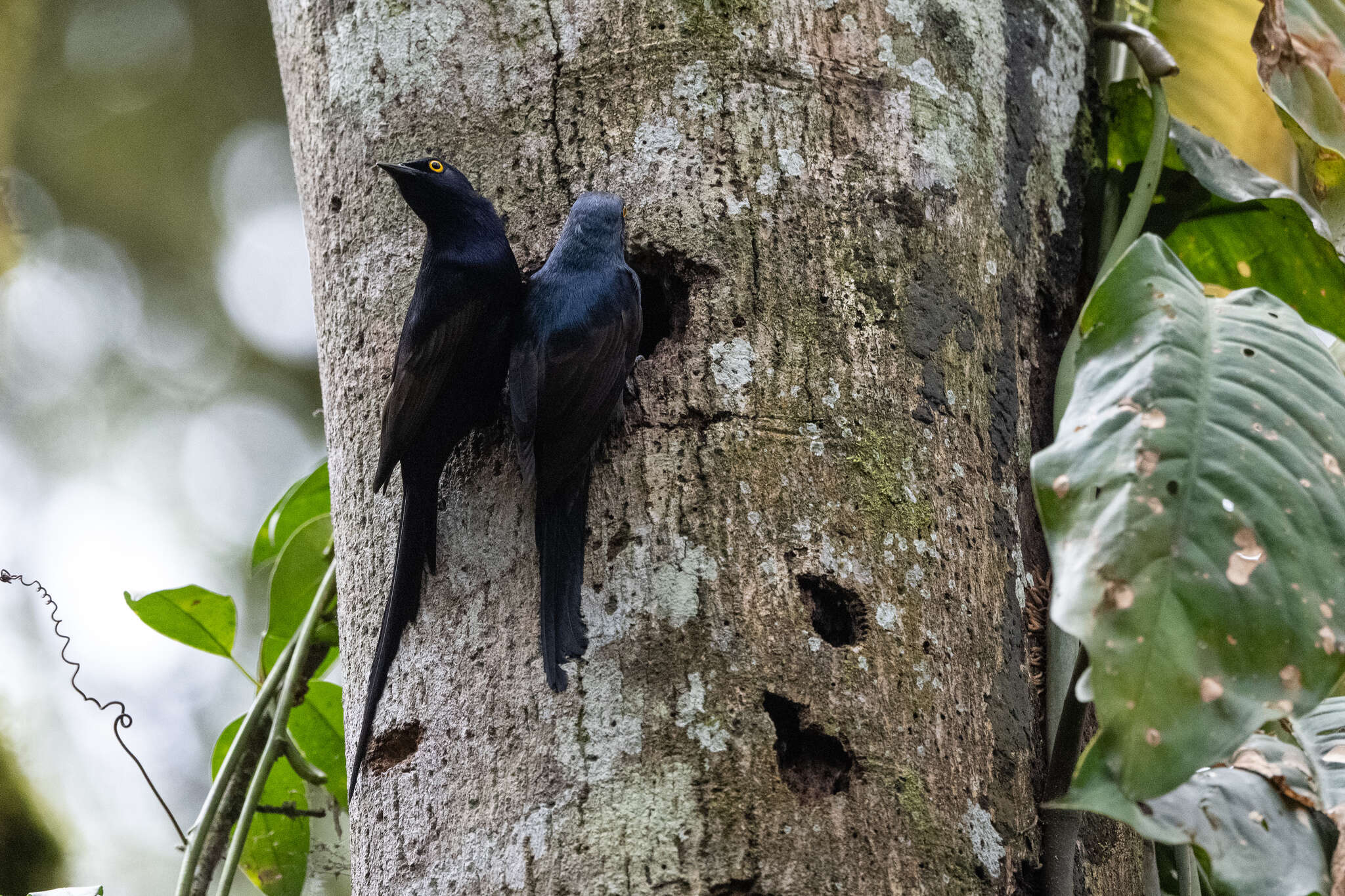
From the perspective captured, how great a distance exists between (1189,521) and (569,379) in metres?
0.80

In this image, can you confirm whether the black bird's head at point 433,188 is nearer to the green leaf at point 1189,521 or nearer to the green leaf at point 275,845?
the green leaf at point 1189,521

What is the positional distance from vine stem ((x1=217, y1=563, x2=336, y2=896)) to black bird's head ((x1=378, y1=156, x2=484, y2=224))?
78cm

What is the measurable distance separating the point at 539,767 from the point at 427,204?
813 millimetres

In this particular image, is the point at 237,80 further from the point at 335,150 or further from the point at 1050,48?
the point at 1050,48

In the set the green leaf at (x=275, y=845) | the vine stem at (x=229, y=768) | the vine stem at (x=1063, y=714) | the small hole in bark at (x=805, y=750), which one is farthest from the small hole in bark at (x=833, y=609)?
the green leaf at (x=275, y=845)

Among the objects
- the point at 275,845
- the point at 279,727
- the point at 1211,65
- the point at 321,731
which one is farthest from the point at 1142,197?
the point at 275,845

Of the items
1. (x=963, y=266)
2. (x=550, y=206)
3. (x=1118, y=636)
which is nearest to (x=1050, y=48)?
(x=963, y=266)

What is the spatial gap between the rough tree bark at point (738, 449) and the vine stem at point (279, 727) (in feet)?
1.78

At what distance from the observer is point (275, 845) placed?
106 inches

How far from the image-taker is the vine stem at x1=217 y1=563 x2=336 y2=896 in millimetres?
2252

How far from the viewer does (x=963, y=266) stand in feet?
6.30

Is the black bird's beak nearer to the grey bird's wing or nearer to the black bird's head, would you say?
the black bird's head

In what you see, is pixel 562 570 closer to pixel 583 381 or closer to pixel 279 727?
pixel 583 381

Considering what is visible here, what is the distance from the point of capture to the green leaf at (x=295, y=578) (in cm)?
273
